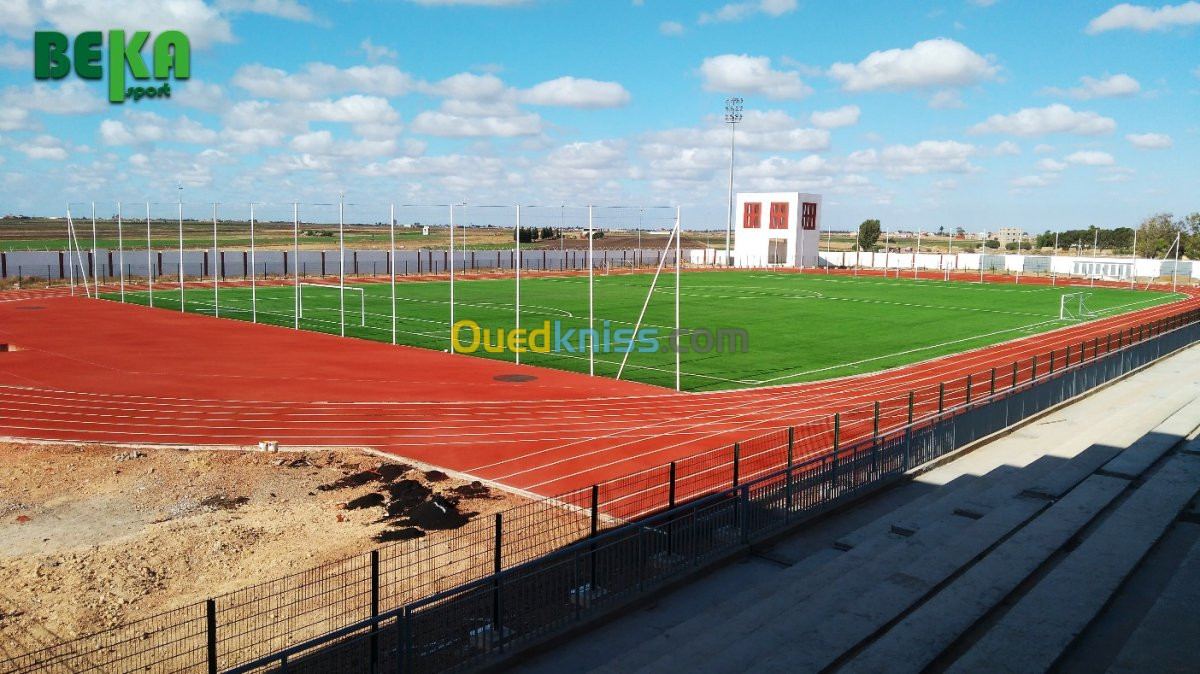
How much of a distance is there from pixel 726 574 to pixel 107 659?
8230mm

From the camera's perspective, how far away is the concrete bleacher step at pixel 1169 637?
7801 mm

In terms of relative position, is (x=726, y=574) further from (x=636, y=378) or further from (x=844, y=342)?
(x=844, y=342)

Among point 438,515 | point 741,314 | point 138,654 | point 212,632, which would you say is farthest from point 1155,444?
point 741,314

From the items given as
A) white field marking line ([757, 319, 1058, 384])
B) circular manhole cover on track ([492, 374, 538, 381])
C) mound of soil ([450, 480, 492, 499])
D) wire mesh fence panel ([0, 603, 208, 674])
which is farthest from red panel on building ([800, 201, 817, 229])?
wire mesh fence panel ([0, 603, 208, 674])

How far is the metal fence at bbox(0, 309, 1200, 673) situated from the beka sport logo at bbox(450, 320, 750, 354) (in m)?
19.1

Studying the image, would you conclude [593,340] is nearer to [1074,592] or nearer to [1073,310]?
[1074,592]

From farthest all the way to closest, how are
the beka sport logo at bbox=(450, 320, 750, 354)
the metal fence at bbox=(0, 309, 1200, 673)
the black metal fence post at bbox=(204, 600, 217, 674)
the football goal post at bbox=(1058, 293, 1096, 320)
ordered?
1. the football goal post at bbox=(1058, 293, 1096, 320)
2. the beka sport logo at bbox=(450, 320, 750, 354)
3. the metal fence at bbox=(0, 309, 1200, 673)
4. the black metal fence post at bbox=(204, 600, 217, 674)

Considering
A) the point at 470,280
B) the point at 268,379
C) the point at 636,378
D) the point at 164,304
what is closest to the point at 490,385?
the point at 636,378

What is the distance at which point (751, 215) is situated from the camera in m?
111

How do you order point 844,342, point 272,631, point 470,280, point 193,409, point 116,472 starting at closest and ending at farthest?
point 272,631, point 116,472, point 193,409, point 844,342, point 470,280

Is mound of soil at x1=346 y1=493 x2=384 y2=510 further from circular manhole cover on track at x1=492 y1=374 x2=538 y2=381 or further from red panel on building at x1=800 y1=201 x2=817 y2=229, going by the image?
red panel on building at x1=800 y1=201 x2=817 y2=229

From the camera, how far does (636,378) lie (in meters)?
32.5

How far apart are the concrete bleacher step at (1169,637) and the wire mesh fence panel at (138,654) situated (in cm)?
962

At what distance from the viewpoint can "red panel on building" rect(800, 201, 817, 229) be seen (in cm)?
10744
